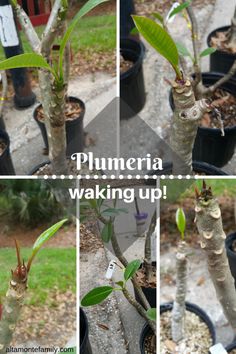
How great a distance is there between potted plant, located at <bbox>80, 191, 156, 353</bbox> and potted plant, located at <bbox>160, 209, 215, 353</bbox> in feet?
0.92

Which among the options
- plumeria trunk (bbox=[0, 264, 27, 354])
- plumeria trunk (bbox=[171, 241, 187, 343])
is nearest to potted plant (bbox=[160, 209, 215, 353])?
plumeria trunk (bbox=[171, 241, 187, 343])

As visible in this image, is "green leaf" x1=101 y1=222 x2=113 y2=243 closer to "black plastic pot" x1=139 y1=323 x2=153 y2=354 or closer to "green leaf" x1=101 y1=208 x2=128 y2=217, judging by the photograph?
"green leaf" x1=101 y1=208 x2=128 y2=217

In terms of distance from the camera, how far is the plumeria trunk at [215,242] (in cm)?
68

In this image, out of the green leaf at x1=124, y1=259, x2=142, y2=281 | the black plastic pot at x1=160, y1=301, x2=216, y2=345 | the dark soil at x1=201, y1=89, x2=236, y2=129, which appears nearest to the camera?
the green leaf at x1=124, y1=259, x2=142, y2=281

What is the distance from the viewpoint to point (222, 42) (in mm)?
1915

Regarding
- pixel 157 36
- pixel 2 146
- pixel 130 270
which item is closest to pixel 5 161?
pixel 2 146

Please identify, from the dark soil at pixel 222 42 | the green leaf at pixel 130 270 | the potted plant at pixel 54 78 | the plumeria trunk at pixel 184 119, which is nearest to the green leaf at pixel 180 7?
the potted plant at pixel 54 78

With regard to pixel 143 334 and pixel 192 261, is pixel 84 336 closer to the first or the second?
pixel 143 334

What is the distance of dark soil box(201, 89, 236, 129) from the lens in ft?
Answer: 5.04

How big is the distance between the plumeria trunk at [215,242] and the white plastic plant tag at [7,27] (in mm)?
794

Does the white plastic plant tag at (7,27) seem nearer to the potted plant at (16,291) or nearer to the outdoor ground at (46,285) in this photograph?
the outdoor ground at (46,285)

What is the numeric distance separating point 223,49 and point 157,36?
137 cm

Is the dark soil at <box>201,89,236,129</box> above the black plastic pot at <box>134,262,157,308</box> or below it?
above

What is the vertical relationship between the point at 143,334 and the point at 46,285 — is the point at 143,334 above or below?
above
